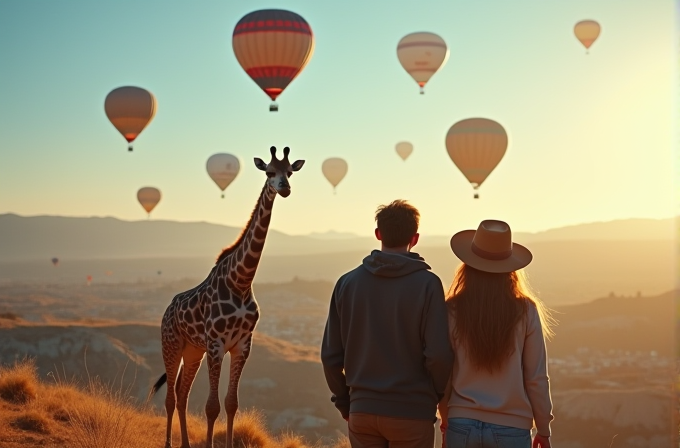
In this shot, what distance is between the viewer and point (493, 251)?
5957mm

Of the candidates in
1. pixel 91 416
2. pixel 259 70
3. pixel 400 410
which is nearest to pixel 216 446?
pixel 91 416

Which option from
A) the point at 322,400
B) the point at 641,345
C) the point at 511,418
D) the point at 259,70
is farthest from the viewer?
the point at 641,345

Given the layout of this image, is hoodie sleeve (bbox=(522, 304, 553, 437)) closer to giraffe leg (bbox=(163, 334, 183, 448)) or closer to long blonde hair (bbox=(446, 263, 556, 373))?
long blonde hair (bbox=(446, 263, 556, 373))

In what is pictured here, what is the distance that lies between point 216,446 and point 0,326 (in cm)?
3594

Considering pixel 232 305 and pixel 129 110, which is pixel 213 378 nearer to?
pixel 232 305

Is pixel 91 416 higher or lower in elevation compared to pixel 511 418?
lower

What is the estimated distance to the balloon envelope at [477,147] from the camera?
43812mm

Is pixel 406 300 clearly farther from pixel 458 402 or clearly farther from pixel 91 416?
pixel 91 416

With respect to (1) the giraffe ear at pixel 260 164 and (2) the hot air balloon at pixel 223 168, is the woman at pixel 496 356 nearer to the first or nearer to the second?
(1) the giraffe ear at pixel 260 164

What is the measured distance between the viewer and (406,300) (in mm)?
5988

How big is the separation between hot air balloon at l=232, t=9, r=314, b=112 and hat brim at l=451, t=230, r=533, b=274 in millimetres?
27551

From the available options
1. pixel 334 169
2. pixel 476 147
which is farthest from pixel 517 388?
pixel 334 169

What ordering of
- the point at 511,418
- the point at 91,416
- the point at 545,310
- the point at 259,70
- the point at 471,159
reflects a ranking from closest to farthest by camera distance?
the point at 511,418, the point at 545,310, the point at 91,416, the point at 259,70, the point at 471,159

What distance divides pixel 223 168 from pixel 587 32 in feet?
80.7
